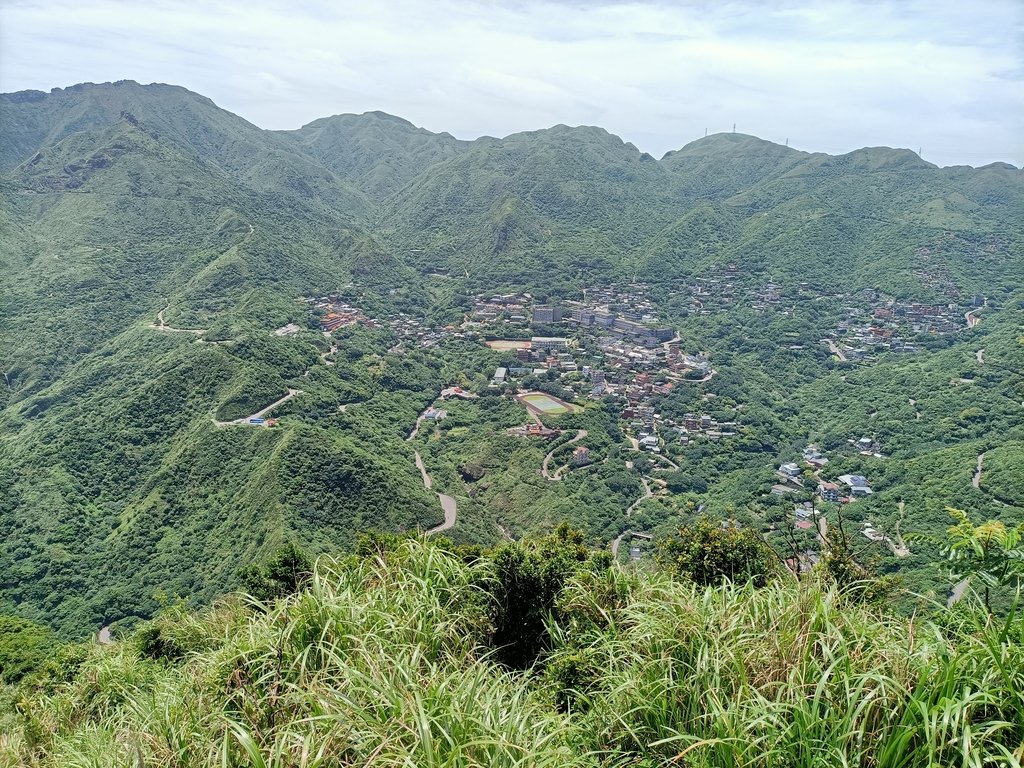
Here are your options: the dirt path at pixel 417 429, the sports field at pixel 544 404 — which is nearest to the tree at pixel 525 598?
the dirt path at pixel 417 429

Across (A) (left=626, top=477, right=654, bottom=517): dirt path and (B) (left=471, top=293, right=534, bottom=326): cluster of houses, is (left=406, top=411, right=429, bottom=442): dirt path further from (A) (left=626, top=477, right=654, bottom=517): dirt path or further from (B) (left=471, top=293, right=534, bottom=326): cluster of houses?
(B) (left=471, top=293, right=534, bottom=326): cluster of houses

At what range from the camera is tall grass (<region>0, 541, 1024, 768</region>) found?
12.5ft

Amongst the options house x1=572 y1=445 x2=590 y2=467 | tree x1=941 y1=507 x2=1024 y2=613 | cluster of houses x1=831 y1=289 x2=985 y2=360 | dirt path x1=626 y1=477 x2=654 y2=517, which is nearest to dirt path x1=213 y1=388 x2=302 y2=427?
house x1=572 y1=445 x2=590 y2=467

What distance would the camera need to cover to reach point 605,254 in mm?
98188

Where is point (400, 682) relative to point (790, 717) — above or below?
below

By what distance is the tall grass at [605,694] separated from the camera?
3.81 m

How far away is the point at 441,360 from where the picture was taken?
63.8 meters

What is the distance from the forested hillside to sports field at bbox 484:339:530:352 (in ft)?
7.96

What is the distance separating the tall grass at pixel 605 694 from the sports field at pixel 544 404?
42938 mm

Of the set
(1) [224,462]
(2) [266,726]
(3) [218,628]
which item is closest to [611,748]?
(2) [266,726]

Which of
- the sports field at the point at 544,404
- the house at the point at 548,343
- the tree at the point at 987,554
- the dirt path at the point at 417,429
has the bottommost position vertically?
the dirt path at the point at 417,429

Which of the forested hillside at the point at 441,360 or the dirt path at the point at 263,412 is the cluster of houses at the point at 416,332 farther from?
the dirt path at the point at 263,412

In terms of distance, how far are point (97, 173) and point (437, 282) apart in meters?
50.5

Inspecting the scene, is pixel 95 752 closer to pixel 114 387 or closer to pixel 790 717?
pixel 790 717
